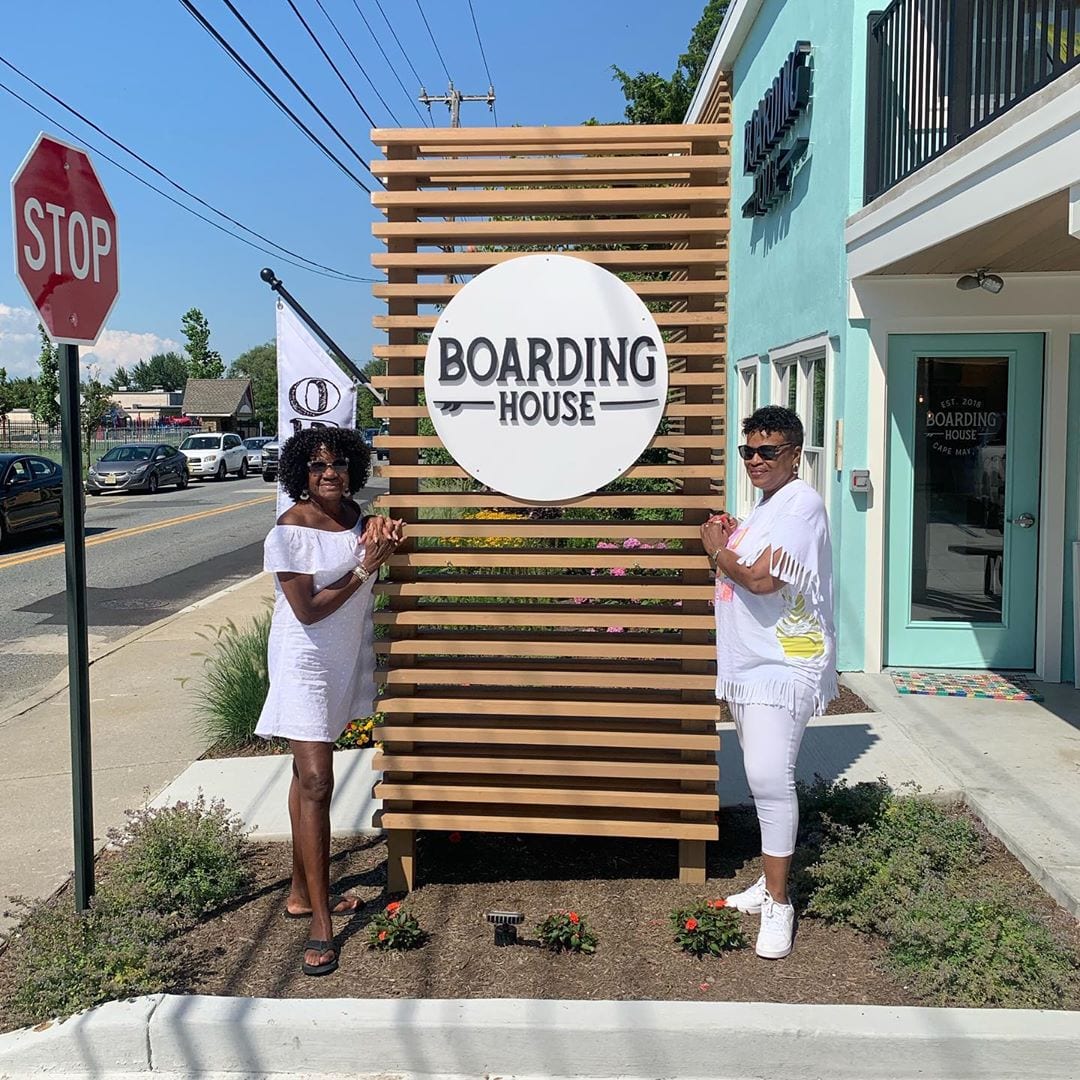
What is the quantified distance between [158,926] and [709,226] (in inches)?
119

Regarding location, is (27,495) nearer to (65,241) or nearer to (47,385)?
(65,241)

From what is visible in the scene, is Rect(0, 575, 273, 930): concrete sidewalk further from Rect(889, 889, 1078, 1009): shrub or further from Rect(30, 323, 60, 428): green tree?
Rect(30, 323, 60, 428): green tree

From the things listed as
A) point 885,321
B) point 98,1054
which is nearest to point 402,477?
point 98,1054

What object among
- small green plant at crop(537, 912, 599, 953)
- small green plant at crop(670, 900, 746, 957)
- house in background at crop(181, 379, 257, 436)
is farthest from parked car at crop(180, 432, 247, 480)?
house in background at crop(181, 379, 257, 436)

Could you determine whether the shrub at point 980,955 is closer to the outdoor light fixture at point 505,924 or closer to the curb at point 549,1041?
the curb at point 549,1041

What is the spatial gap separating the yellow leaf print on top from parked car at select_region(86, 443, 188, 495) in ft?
91.7

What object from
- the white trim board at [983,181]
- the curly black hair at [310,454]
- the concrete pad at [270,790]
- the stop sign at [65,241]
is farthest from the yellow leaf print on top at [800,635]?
the stop sign at [65,241]

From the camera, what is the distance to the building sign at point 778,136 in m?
8.21

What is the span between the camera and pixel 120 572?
47.4ft

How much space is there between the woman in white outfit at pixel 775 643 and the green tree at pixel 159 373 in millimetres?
165309

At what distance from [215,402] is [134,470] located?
46149 millimetres

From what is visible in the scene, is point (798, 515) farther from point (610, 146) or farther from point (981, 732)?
point (981, 732)

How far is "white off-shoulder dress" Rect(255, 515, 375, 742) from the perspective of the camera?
11.3ft

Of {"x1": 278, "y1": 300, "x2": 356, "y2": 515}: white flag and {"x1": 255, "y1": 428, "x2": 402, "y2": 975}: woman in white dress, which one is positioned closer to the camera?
{"x1": 255, "y1": 428, "x2": 402, "y2": 975}: woman in white dress
